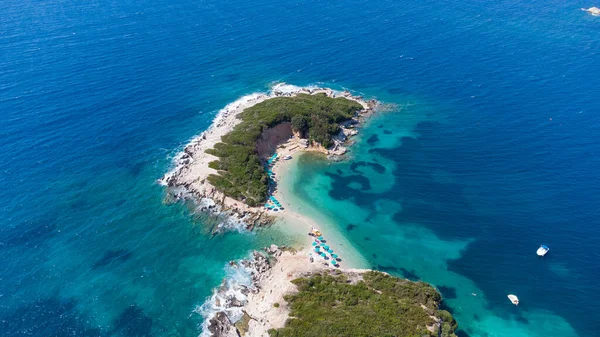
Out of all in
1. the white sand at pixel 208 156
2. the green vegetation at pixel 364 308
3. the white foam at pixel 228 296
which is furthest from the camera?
the white sand at pixel 208 156

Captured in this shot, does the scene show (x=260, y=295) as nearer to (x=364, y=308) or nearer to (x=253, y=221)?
(x=253, y=221)

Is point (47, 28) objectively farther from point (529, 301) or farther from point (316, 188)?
point (529, 301)

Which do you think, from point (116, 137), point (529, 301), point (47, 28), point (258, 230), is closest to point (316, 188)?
point (258, 230)

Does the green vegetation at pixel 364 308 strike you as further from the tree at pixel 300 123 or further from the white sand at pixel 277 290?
the tree at pixel 300 123

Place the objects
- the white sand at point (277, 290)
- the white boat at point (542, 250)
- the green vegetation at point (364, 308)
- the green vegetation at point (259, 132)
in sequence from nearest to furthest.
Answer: the green vegetation at point (364, 308)
the white sand at point (277, 290)
the white boat at point (542, 250)
the green vegetation at point (259, 132)

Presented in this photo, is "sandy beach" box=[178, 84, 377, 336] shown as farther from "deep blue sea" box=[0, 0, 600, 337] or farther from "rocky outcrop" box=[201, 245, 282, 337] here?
"deep blue sea" box=[0, 0, 600, 337]

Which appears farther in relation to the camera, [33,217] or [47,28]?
[47,28]

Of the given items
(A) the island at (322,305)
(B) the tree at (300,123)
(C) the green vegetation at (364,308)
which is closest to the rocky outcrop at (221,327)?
(A) the island at (322,305)
